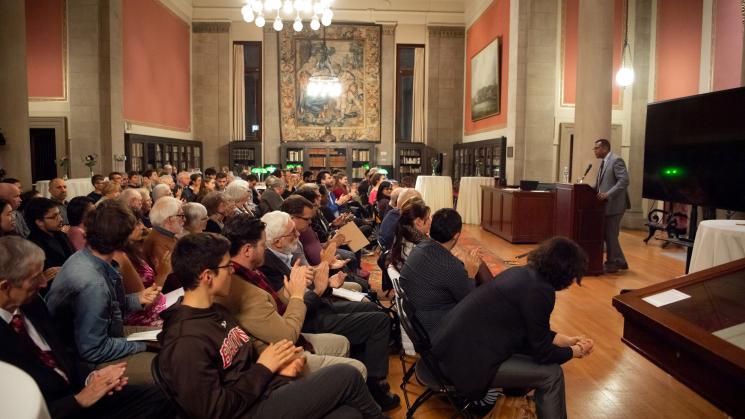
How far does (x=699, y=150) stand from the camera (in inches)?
240

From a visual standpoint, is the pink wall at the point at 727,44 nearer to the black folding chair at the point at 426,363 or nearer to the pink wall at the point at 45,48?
the black folding chair at the point at 426,363

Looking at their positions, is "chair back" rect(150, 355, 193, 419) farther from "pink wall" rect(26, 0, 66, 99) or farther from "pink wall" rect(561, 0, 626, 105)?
"pink wall" rect(26, 0, 66, 99)

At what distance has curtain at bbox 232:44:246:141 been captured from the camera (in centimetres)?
1659

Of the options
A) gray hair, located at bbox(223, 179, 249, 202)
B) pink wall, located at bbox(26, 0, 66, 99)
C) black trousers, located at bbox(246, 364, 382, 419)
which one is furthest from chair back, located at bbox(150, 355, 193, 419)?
pink wall, located at bbox(26, 0, 66, 99)

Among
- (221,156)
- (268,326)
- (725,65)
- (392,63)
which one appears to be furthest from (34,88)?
(725,65)

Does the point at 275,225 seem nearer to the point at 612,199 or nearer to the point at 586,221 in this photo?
the point at 586,221

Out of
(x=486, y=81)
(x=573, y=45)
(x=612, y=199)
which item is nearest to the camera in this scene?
(x=612, y=199)

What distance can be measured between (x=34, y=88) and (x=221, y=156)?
6.16 metres

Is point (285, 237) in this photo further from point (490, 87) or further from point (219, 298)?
point (490, 87)

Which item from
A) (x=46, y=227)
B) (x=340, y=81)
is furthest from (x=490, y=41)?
(x=46, y=227)

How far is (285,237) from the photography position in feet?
10.8

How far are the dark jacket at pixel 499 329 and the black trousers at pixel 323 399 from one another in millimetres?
534

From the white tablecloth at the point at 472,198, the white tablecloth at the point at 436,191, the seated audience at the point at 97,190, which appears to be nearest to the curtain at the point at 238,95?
the white tablecloth at the point at 436,191

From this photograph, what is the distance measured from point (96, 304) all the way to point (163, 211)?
1.49 m
